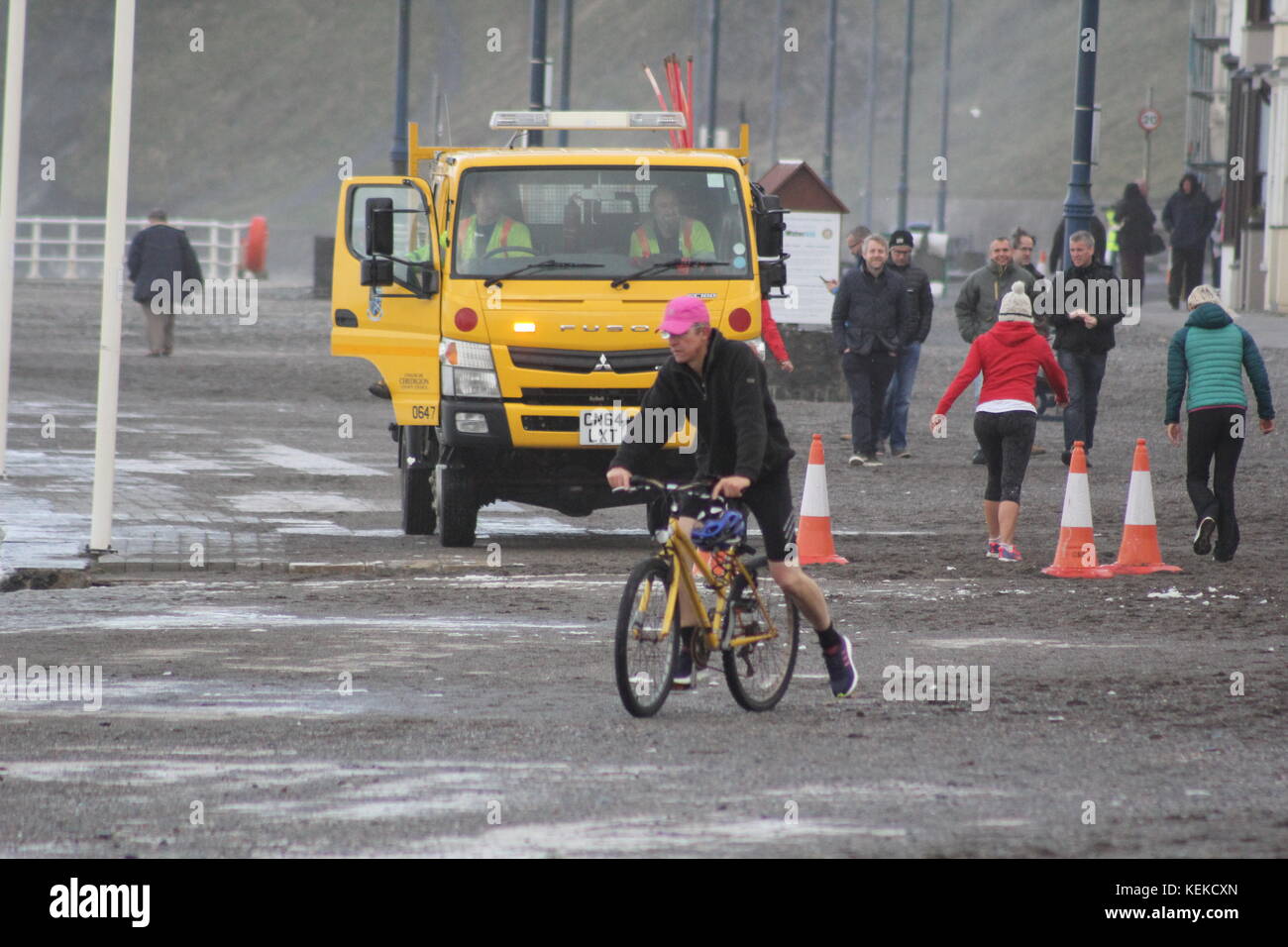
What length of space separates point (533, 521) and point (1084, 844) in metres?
10.2

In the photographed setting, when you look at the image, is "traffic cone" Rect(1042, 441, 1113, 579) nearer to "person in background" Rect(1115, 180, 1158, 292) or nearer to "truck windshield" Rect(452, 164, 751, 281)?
"truck windshield" Rect(452, 164, 751, 281)

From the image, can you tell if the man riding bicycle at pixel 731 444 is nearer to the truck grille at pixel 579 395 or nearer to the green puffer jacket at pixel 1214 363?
the truck grille at pixel 579 395

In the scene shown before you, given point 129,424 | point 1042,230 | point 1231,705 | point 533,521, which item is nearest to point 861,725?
point 1231,705

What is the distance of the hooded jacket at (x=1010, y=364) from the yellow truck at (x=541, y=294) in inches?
53.0

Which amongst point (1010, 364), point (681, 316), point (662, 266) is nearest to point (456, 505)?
point (662, 266)

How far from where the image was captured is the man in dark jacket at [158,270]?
32.7 m

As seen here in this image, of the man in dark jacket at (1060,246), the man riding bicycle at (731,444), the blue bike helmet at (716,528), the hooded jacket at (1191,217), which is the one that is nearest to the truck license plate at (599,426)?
the man riding bicycle at (731,444)

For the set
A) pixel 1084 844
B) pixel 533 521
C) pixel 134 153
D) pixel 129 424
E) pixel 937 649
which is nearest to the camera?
pixel 1084 844

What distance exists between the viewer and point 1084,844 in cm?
673

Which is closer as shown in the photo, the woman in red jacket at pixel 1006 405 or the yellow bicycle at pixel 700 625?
the yellow bicycle at pixel 700 625

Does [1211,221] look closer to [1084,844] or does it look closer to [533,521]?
[533,521]

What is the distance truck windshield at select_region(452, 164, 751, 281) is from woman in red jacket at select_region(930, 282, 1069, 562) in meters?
1.59

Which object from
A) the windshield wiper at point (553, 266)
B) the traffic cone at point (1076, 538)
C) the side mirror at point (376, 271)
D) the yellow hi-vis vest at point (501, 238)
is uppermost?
the yellow hi-vis vest at point (501, 238)

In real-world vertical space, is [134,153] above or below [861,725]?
above
